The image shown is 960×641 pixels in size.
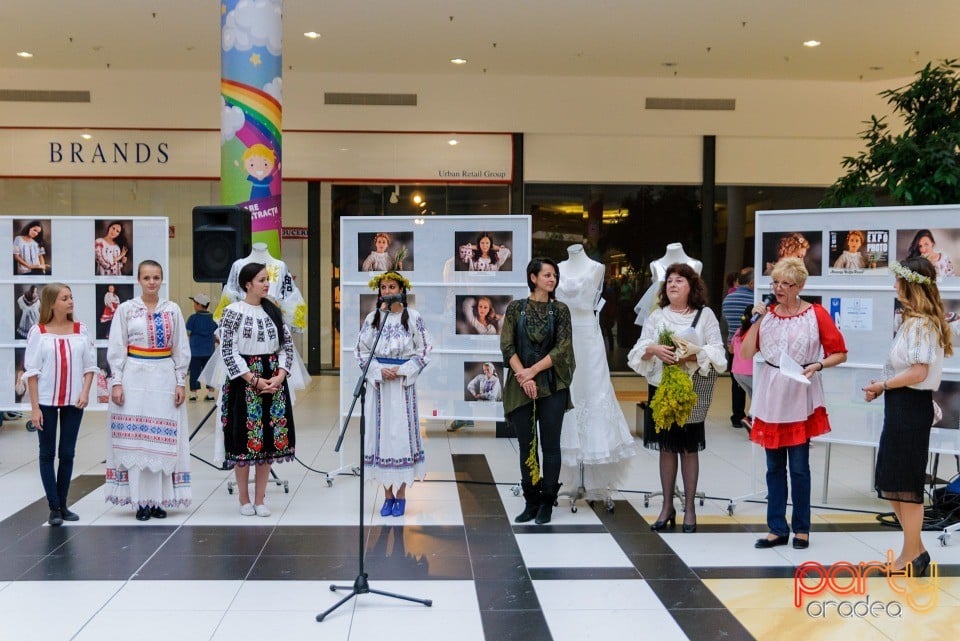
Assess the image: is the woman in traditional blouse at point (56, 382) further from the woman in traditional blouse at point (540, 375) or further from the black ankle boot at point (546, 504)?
Result: the black ankle boot at point (546, 504)

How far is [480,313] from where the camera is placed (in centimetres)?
782

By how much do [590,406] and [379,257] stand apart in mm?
2469

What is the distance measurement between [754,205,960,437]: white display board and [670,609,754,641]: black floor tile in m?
2.45

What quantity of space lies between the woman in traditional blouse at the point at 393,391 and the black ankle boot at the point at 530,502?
703 millimetres

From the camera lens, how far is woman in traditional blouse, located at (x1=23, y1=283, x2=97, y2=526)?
565cm

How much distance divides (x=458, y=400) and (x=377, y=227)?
159 cm

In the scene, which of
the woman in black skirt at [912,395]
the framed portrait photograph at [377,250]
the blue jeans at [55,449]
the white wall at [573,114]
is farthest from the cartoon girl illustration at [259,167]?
the woman in black skirt at [912,395]

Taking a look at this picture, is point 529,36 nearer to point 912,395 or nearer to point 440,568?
point 912,395

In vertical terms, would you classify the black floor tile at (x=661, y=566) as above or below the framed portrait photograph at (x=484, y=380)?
below

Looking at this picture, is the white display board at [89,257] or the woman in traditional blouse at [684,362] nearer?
the woman in traditional blouse at [684,362]

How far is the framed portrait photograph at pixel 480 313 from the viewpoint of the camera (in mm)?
7809

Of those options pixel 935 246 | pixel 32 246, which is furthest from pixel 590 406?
pixel 32 246

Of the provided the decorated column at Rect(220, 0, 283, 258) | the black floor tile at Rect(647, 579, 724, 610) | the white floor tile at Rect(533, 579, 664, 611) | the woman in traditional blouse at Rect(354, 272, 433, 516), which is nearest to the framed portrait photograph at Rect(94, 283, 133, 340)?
the decorated column at Rect(220, 0, 283, 258)

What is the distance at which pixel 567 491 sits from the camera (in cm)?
629
